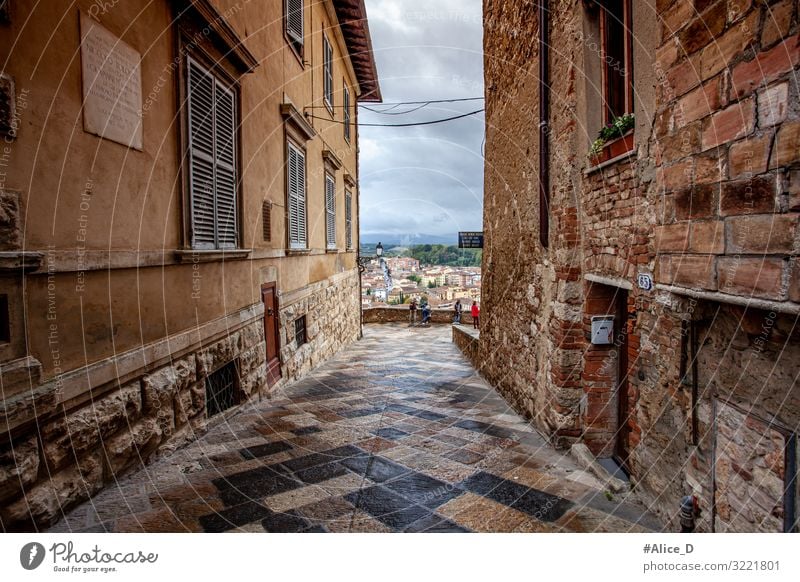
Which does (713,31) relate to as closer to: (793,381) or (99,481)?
(793,381)

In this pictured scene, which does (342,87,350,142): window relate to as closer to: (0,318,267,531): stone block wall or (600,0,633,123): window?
(600,0,633,123): window

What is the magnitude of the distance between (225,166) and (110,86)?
2022 mm

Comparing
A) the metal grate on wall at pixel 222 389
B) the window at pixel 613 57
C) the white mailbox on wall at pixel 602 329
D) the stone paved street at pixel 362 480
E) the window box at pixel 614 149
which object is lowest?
the stone paved street at pixel 362 480

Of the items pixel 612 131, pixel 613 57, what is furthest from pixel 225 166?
pixel 613 57

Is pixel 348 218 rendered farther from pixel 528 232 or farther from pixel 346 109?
pixel 528 232

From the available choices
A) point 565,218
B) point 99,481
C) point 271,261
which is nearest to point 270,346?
point 271,261

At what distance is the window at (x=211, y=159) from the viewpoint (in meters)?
4.69

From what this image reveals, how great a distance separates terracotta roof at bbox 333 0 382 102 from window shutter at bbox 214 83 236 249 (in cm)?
640

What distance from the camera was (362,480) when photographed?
380cm

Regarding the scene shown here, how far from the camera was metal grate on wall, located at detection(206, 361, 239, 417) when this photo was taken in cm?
502

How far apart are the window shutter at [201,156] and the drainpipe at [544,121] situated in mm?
3692

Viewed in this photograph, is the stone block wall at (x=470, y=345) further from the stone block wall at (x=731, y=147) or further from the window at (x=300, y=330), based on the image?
the stone block wall at (x=731, y=147)

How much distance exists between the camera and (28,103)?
8.86 ft
